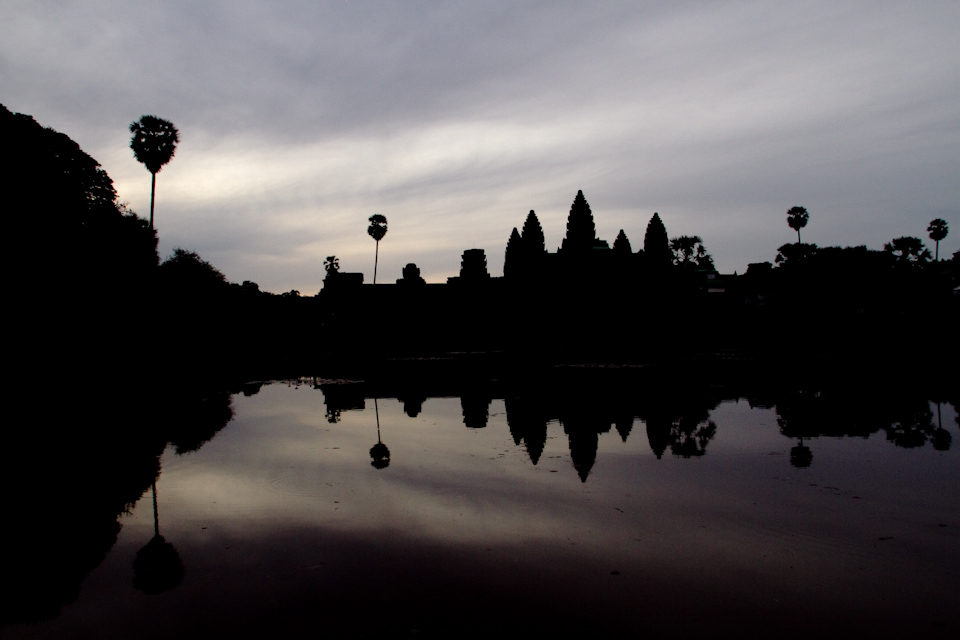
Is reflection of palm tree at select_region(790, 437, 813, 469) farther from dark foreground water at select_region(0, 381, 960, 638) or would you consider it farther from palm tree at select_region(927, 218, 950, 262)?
palm tree at select_region(927, 218, 950, 262)

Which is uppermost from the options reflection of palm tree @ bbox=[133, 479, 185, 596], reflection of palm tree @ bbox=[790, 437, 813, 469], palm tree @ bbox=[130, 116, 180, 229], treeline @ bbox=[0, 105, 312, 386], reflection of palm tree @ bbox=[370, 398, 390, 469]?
palm tree @ bbox=[130, 116, 180, 229]

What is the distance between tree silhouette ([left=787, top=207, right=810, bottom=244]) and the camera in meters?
88.8

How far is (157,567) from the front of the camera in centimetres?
647

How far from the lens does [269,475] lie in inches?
409

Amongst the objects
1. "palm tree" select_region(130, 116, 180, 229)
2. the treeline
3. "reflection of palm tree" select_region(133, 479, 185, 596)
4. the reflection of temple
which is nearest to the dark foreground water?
"reflection of palm tree" select_region(133, 479, 185, 596)

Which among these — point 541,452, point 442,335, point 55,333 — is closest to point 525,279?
point 442,335

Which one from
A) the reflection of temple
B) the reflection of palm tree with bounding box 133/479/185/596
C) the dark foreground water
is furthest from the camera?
the reflection of temple

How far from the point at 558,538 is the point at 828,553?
2.91 m

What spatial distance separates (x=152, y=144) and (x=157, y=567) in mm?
41282

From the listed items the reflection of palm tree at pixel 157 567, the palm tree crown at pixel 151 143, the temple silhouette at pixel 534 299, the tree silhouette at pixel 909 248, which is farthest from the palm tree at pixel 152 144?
the tree silhouette at pixel 909 248

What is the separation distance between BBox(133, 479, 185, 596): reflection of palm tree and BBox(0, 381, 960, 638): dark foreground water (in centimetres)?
4

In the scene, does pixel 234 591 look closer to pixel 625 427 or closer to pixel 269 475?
pixel 269 475

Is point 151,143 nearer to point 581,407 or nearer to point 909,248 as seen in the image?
point 581,407

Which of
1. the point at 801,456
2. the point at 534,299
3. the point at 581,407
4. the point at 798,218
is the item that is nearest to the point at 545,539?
the point at 801,456
